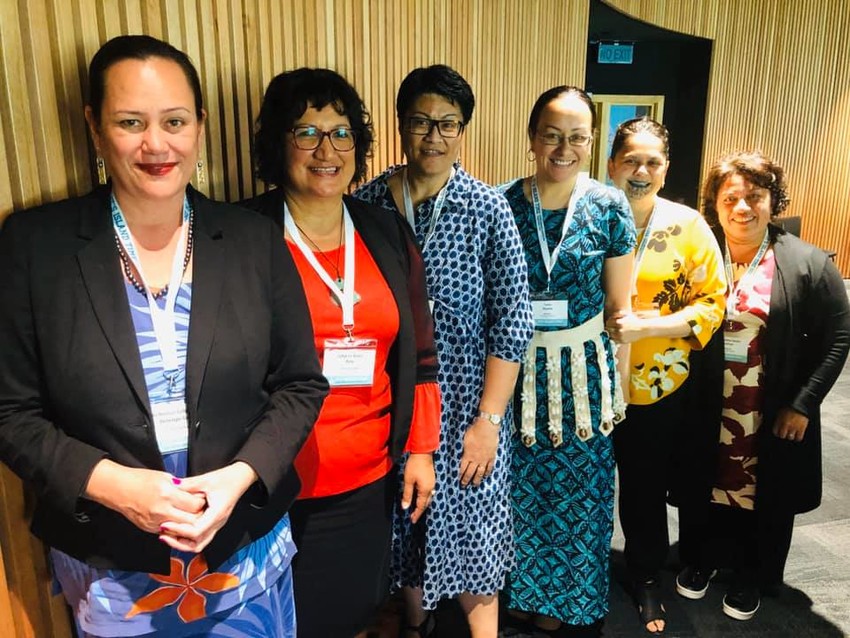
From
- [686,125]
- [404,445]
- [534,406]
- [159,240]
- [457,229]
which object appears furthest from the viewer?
[686,125]

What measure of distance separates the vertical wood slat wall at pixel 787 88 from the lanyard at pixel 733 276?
508 cm

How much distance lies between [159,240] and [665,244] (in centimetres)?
177

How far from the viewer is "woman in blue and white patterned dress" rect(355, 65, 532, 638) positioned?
6.13 feet

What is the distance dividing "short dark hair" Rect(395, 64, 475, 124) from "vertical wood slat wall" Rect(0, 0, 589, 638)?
471 millimetres

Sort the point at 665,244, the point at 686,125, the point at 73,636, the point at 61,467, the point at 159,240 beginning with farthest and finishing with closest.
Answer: the point at 686,125
the point at 665,244
the point at 73,636
the point at 159,240
the point at 61,467

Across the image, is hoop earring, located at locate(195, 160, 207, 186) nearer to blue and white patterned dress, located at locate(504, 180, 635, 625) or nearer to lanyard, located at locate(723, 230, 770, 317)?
blue and white patterned dress, located at locate(504, 180, 635, 625)

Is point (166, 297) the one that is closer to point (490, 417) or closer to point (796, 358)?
point (490, 417)

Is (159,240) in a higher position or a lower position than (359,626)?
higher

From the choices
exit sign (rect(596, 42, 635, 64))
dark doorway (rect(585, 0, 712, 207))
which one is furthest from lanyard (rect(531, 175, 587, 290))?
exit sign (rect(596, 42, 635, 64))

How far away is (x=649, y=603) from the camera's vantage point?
260 cm

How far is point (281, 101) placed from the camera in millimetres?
1583

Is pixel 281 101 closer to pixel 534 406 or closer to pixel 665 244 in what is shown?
pixel 534 406

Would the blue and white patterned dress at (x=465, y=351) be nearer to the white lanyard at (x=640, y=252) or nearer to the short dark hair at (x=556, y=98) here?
the short dark hair at (x=556, y=98)

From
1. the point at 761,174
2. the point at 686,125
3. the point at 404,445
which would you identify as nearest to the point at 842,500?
the point at 761,174
